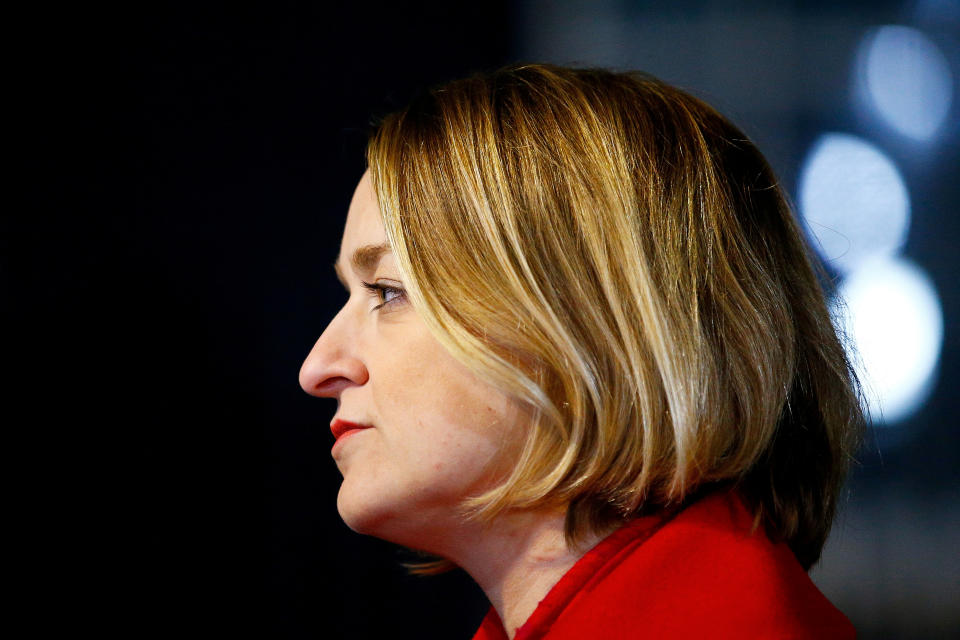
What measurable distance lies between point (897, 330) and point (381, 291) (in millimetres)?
1886

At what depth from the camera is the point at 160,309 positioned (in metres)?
1.46

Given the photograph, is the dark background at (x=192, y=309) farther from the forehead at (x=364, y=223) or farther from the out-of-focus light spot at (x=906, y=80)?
the out-of-focus light spot at (x=906, y=80)

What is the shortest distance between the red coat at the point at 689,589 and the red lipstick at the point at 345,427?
225 mm

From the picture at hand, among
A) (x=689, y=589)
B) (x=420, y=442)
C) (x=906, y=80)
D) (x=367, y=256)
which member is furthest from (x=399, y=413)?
(x=906, y=80)

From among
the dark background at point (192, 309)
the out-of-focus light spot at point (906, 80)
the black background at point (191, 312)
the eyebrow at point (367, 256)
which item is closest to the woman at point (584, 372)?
the eyebrow at point (367, 256)

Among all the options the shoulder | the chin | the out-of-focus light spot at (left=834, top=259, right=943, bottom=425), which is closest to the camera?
the shoulder

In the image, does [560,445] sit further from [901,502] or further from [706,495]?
[901,502]

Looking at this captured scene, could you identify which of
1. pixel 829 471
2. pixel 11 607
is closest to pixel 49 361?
pixel 11 607

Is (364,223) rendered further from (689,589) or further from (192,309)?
(192,309)

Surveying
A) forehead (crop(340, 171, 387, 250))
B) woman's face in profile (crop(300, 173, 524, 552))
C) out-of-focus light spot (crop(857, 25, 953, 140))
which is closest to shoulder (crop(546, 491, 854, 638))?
woman's face in profile (crop(300, 173, 524, 552))

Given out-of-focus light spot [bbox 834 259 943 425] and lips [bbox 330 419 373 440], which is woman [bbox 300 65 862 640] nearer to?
lips [bbox 330 419 373 440]

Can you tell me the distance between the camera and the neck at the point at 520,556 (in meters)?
0.81

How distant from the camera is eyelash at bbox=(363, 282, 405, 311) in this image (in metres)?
0.85

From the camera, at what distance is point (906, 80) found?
243 cm
